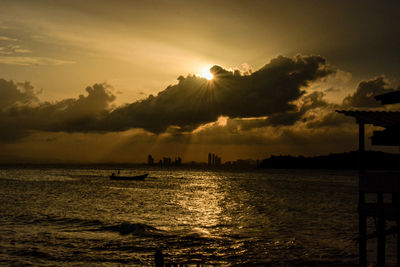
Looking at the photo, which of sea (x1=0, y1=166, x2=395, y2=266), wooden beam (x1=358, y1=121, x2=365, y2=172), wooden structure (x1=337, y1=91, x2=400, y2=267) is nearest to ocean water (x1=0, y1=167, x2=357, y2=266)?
sea (x1=0, y1=166, x2=395, y2=266)

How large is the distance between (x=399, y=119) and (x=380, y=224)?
13.5 ft

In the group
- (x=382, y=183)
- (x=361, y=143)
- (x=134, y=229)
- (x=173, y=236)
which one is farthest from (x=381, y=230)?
(x=134, y=229)

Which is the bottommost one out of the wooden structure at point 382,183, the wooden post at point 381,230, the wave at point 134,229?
the wave at point 134,229

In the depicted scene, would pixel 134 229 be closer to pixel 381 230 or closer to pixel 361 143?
pixel 361 143

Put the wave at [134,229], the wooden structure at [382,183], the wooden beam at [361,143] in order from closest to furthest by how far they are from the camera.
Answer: the wooden structure at [382,183], the wooden beam at [361,143], the wave at [134,229]

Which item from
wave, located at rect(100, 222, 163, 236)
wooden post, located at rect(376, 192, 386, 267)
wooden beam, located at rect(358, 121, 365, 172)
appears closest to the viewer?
wooden post, located at rect(376, 192, 386, 267)

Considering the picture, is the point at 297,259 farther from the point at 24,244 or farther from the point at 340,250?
the point at 24,244

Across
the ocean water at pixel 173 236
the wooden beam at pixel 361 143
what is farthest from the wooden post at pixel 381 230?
the ocean water at pixel 173 236

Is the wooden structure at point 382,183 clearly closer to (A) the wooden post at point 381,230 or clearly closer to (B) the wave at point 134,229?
(A) the wooden post at point 381,230

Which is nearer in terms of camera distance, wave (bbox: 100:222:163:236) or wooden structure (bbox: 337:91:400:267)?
wooden structure (bbox: 337:91:400:267)

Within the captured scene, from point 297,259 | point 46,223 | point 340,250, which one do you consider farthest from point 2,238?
point 340,250

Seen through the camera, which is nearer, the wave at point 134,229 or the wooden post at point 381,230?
the wooden post at point 381,230

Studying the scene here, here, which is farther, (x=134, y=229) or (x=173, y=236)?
(x=134, y=229)

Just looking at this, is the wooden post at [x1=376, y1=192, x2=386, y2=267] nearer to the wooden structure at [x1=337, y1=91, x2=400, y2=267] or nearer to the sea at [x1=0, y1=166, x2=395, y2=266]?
the wooden structure at [x1=337, y1=91, x2=400, y2=267]
